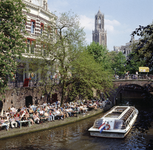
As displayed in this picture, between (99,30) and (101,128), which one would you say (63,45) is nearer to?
(101,128)

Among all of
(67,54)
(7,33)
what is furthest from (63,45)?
(7,33)

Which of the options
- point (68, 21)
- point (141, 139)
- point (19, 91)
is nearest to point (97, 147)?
point (141, 139)

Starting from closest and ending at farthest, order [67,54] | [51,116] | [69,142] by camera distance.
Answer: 1. [69,142]
2. [51,116]
3. [67,54]

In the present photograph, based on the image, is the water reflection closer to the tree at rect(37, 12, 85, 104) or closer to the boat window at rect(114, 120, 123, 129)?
the boat window at rect(114, 120, 123, 129)

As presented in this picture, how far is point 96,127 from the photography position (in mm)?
17703

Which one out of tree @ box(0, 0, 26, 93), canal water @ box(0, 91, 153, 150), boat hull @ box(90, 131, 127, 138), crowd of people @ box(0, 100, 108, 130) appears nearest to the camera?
canal water @ box(0, 91, 153, 150)

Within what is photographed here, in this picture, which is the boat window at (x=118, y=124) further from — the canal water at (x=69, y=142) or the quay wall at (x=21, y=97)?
the quay wall at (x=21, y=97)

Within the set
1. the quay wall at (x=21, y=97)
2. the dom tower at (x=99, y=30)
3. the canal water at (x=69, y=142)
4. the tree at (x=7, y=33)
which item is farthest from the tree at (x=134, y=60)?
the dom tower at (x=99, y=30)

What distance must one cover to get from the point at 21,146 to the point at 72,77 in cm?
1206

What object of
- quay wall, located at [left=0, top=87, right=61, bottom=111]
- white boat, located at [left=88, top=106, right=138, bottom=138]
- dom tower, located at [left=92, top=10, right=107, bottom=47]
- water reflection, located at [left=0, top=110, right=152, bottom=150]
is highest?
dom tower, located at [left=92, top=10, right=107, bottom=47]

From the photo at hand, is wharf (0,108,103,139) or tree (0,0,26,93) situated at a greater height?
tree (0,0,26,93)

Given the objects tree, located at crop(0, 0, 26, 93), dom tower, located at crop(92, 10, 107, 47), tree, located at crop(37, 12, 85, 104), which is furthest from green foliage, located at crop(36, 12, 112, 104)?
dom tower, located at crop(92, 10, 107, 47)

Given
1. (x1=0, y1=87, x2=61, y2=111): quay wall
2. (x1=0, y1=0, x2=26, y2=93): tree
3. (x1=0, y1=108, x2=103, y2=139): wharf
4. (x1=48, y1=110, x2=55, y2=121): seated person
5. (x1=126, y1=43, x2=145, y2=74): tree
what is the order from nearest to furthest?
(x1=126, y1=43, x2=145, y2=74): tree
(x1=0, y1=108, x2=103, y2=139): wharf
(x1=0, y1=0, x2=26, y2=93): tree
(x1=48, y1=110, x2=55, y2=121): seated person
(x1=0, y1=87, x2=61, y2=111): quay wall

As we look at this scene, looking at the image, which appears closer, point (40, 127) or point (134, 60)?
point (40, 127)
